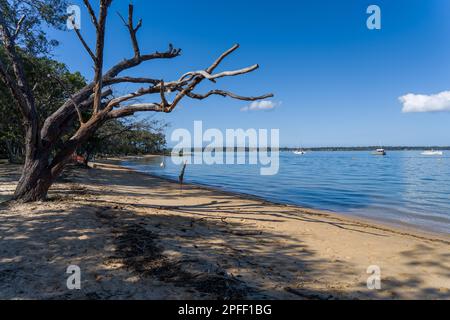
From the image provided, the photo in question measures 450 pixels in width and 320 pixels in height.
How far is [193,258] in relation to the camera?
15.8 ft

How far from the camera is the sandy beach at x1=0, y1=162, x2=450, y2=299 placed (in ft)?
12.3

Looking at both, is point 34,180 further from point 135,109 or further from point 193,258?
point 193,258

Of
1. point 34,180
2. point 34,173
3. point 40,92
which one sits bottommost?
point 34,180

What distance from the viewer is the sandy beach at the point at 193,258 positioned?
3.74 metres

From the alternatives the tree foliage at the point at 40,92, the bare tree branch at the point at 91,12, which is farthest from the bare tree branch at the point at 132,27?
the tree foliage at the point at 40,92

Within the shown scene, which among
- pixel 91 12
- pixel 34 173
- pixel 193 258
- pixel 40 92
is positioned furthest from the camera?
pixel 40 92

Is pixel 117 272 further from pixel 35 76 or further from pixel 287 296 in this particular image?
pixel 35 76

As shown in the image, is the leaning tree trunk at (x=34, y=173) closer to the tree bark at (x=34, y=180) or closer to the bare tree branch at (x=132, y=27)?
the tree bark at (x=34, y=180)

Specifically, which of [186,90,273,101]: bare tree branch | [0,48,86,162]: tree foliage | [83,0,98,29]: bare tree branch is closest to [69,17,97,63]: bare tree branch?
[83,0,98,29]: bare tree branch

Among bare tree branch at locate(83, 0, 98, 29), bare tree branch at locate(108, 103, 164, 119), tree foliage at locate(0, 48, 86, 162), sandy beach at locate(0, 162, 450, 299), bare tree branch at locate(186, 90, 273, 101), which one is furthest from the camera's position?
tree foliage at locate(0, 48, 86, 162)

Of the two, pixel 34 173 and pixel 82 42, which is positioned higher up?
pixel 82 42

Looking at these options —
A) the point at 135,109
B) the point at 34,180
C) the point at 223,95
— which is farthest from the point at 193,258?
the point at 34,180

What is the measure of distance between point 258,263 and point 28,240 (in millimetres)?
3813

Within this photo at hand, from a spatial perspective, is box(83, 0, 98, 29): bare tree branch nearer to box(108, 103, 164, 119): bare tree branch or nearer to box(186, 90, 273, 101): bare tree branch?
box(108, 103, 164, 119): bare tree branch
